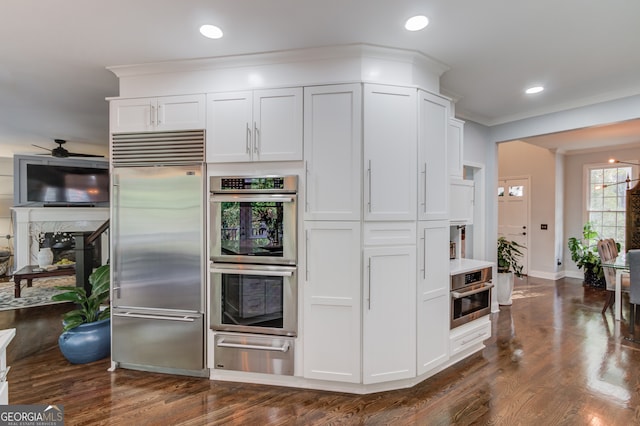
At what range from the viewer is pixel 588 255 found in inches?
237

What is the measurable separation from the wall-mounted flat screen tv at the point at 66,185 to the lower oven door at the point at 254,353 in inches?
242

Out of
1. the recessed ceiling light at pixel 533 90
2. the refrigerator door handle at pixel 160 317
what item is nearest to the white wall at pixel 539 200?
the recessed ceiling light at pixel 533 90

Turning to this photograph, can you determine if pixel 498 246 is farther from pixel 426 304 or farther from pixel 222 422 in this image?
pixel 222 422

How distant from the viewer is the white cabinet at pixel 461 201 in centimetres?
334

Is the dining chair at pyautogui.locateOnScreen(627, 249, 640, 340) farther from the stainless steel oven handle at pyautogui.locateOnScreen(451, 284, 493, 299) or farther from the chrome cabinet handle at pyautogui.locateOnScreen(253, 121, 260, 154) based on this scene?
the chrome cabinet handle at pyautogui.locateOnScreen(253, 121, 260, 154)

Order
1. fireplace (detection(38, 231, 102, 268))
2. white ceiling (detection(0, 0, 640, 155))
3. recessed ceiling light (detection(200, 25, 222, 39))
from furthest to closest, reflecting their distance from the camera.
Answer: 1. fireplace (detection(38, 231, 102, 268))
2. recessed ceiling light (detection(200, 25, 222, 39))
3. white ceiling (detection(0, 0, 640, 155))

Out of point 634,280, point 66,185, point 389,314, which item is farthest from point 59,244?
point 634,280

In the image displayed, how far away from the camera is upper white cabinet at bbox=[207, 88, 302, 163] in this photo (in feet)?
8.42

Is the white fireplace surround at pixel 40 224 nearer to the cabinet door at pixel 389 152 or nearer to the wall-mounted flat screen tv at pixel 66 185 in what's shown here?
the wall-mounted flat screen tv at pixel 66 185

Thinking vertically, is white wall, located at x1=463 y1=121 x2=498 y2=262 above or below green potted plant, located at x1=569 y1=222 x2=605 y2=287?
above

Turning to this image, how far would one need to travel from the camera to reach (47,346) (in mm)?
3369

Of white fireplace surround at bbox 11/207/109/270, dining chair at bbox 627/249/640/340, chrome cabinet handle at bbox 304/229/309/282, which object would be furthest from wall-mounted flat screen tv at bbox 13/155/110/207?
dining chair at bbox 627/249/640/340

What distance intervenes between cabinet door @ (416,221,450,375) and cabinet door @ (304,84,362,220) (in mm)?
697

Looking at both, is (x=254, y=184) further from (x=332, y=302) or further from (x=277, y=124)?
(x=332, y=302)
